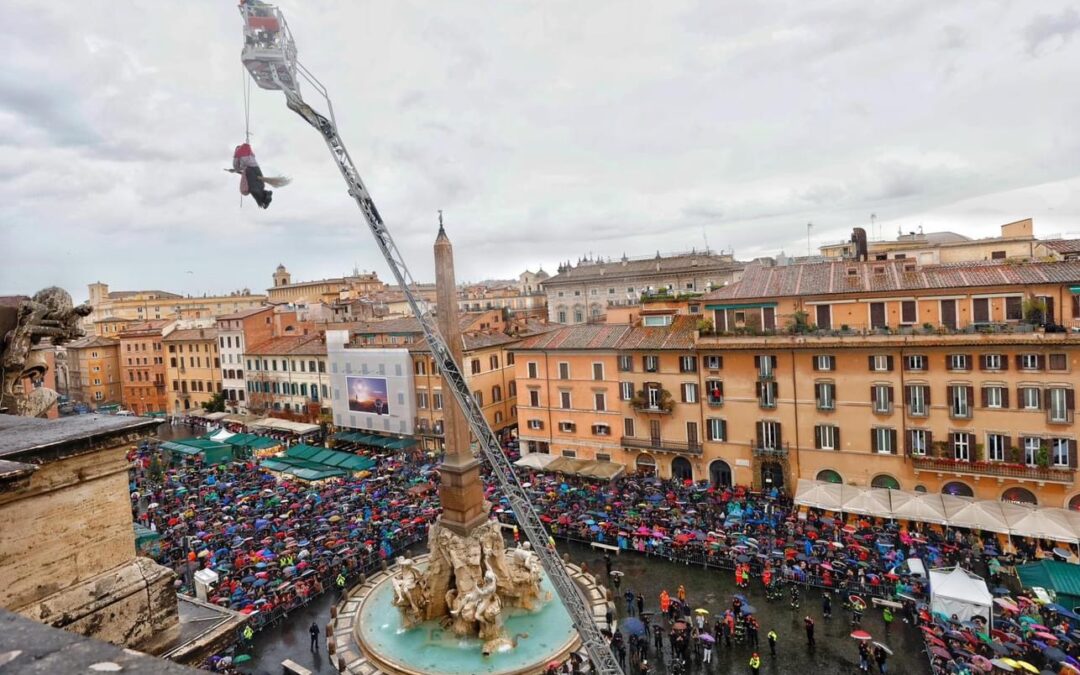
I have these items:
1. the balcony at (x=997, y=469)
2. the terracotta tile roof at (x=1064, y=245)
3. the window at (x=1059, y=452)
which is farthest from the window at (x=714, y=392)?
the terracotta tile roof at (x=1064, y=245)

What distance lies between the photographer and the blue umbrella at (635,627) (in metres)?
20.3

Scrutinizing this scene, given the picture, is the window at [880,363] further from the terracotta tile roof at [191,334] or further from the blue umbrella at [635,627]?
the terracotta tile roof at [191,334]

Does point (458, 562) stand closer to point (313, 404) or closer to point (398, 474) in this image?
point (398, 474)

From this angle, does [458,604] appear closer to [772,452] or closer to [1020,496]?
[772,452]

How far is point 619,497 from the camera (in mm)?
34531

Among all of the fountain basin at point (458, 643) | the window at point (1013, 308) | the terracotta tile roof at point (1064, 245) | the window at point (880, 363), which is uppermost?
the terracotta tile roof at point (1064, 245)

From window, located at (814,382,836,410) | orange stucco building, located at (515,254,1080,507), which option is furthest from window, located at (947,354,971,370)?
window, located at (814,382,836,410)

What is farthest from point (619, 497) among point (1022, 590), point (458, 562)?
point (1022, 590)

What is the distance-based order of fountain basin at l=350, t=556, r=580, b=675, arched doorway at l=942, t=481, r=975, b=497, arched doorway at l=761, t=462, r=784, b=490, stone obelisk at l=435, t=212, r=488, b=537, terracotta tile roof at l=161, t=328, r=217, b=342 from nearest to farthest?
fountain basin at l=350, t=556, r=580, b=675 < stone obelisk at l=435, t=212, r=488, b=537 < arched doorway at l=942, t=481, r=975, b=497 < arched doorway at l=761, t=462, r=784, b=490 < terracotta tile roof at l=161, t=328, r=217, b=342

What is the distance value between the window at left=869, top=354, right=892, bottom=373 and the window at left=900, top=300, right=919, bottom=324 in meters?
2.06

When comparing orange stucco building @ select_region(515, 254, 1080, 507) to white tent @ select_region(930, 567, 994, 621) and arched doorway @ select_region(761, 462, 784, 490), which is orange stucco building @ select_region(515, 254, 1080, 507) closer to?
arched doorway @ select_region(761, 462, 784, 490)

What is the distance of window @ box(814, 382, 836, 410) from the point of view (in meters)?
32.8

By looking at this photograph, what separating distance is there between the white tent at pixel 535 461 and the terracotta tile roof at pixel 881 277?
1382 cm

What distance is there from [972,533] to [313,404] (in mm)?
49591
